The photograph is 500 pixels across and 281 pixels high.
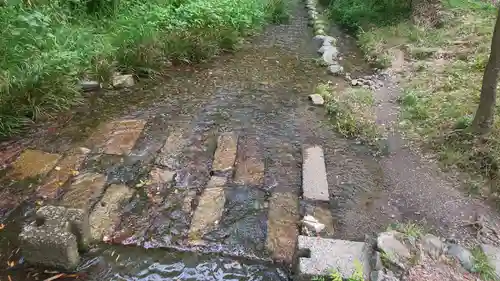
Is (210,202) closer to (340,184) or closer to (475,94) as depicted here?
(340,184)

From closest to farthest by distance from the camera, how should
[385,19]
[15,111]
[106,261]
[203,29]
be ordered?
[106,261] < [15,111] < [203,29] < [385,19]

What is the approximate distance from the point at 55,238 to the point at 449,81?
5.51 metres

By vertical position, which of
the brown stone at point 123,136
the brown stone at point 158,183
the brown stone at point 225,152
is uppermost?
the brown stone at point 123,136

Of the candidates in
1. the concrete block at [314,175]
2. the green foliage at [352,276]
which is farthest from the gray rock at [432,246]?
the concrete block at [314,175]

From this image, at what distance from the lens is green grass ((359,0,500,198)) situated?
4504 mm

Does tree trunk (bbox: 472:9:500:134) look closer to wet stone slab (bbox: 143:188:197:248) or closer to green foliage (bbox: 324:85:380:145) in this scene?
green foliage (bbox: 324:85:380:145)

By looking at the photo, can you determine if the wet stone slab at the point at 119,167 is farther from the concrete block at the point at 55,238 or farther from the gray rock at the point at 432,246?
the gray rock at the point at 432,246

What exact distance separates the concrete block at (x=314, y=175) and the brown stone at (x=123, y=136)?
1.97 m

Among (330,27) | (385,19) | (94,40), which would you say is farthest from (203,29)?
(385,19)

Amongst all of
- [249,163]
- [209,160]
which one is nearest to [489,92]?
[249,163]

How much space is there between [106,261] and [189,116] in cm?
256

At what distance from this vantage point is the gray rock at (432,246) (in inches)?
118

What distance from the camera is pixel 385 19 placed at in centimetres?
871

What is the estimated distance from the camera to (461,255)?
10.2ft
